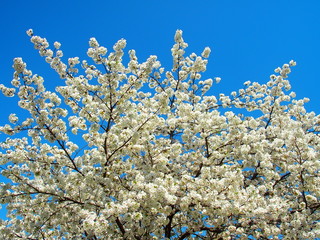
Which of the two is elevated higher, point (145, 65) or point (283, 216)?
point (145, 65)

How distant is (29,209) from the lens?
1036 centimetres

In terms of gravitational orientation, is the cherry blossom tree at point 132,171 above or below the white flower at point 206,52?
below

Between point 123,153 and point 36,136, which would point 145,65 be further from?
point 36,136

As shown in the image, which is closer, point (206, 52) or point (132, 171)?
point (132, 171)

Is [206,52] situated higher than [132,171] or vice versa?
[206,52]

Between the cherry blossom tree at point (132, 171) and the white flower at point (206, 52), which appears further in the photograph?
the white flower at point (206, 52)

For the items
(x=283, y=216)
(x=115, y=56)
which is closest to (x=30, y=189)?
(x=115, y=56)

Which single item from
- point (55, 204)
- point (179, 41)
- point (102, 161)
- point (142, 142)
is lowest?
point (55, 204)

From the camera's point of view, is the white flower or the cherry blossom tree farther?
the white flower

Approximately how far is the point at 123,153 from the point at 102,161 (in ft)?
2.22

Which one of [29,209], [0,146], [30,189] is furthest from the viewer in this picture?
[0,146]

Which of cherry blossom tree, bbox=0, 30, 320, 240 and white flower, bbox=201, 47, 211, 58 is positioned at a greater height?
white flower, bbox=201, 47, 211, 58

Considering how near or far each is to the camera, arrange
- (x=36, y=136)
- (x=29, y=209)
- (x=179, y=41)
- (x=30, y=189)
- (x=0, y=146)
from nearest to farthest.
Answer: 1. (x=36, y=136)
2. (x=30, y=189)
3. (x=29, y=209)
4. (x=0, y=146)
5. (x=179, y=41)

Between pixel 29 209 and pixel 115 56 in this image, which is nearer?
pixel 115 56
